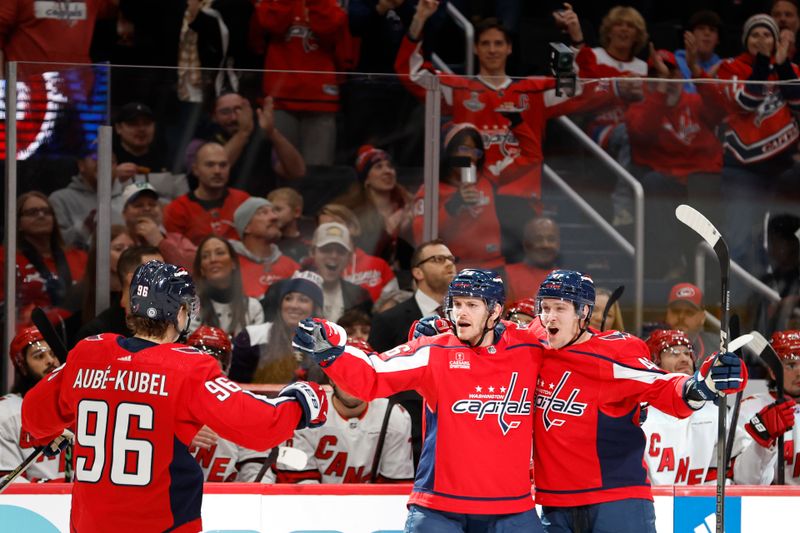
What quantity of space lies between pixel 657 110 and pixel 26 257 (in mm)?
3347

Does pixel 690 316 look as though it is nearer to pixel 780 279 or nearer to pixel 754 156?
pixel 780 279

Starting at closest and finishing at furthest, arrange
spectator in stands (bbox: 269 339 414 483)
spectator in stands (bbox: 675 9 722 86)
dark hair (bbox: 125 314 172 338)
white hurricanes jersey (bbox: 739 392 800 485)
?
dark hair (bbox: 125 314 172 338) < spectator in stands (bbox: 269 339 414 483) < white hurricanes jersey (bbox: 739 392 800 485) < spectator in stands (bbox: 675 9 722 86)

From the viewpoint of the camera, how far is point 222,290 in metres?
6.70

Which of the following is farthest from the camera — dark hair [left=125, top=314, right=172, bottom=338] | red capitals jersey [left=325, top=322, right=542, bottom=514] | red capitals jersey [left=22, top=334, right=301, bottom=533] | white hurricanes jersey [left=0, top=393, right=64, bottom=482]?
white hurricanes jersey [left=0, top=393, right=64, bottom=482]

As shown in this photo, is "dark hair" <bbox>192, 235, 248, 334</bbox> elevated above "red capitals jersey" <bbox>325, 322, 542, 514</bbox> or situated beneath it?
elevated above

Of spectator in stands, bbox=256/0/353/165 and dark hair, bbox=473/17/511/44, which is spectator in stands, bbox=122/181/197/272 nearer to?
spectator in stands, bbox=256/0/353/165

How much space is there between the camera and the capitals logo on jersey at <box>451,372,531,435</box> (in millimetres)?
4879

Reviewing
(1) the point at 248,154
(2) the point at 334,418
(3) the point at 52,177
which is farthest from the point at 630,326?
(3) the point at 52,177

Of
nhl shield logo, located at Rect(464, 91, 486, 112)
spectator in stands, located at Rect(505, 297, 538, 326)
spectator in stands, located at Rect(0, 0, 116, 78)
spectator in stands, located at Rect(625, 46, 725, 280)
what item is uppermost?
spectator in stands, located at Rect(0, 0, 116, 78)

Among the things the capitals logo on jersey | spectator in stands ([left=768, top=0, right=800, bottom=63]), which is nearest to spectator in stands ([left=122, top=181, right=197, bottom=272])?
the capitals logo on jersey

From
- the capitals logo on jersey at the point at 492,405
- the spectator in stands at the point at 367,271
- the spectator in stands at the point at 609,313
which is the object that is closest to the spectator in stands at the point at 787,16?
the spectator in stands at the point at 609,313

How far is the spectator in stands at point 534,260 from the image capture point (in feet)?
22.3

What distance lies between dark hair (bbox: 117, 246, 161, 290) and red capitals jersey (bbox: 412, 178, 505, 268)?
1371 mm

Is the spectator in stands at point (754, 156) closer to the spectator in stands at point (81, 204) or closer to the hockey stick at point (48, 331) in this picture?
the spectator in stands at point (81, 204)
